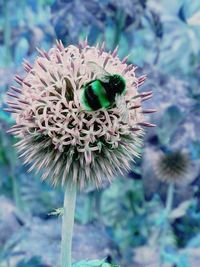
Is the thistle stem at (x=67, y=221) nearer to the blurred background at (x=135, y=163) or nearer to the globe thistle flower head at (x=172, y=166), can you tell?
the blurred background at (x=135, y=163)

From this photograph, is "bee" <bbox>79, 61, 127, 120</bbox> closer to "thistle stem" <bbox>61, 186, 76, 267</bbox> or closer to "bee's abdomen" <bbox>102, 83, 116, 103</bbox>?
"bee's abdomen" <bbox>102, 83, 116, 103</bbox>

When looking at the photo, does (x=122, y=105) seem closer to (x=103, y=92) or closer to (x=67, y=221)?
(x=103, y=92)

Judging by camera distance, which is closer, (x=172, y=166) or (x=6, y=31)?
(x=172, y=166)

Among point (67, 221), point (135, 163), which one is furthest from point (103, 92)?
point (135, 163)

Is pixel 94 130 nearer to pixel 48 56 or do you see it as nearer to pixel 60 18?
pixel 48 56

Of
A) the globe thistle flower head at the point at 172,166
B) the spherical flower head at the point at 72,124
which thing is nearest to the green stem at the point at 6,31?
the globe thistle flower head at the point at 172,166

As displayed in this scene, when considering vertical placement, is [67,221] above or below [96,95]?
below

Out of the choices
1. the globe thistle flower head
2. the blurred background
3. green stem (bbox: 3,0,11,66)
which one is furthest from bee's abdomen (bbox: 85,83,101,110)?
green stem (bbox: 3,0,11,66)
